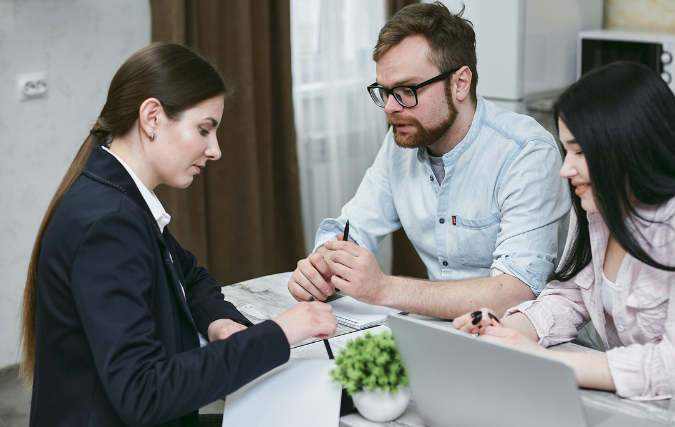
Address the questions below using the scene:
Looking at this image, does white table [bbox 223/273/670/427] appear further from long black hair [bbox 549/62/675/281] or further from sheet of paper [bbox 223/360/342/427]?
long black hair [bbox 549/62/675/281]

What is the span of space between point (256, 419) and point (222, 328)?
30cm

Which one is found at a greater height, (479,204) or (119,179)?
(119,179)

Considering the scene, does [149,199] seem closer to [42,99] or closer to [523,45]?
[42,99]

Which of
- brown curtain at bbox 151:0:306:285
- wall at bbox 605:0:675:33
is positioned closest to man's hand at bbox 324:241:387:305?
brown curtain at bbox 151:0:306:285

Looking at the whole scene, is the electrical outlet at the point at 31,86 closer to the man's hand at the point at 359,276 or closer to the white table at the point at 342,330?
the white table at the point at 342,330

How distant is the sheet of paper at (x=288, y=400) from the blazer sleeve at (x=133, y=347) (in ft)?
0.17

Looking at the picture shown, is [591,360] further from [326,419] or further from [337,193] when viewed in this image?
[337,193]

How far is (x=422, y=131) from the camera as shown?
174 cm

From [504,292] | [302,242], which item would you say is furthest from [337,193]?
[504,292]

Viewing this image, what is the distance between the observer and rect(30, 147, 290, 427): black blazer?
103cm

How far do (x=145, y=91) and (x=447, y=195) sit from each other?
2.85ft

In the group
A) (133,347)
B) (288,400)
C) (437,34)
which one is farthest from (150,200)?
(437,34)

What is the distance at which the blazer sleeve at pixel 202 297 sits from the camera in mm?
1424

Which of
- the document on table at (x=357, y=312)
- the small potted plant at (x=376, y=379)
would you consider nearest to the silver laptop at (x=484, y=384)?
the small potted plant at (x=376, y=379)
